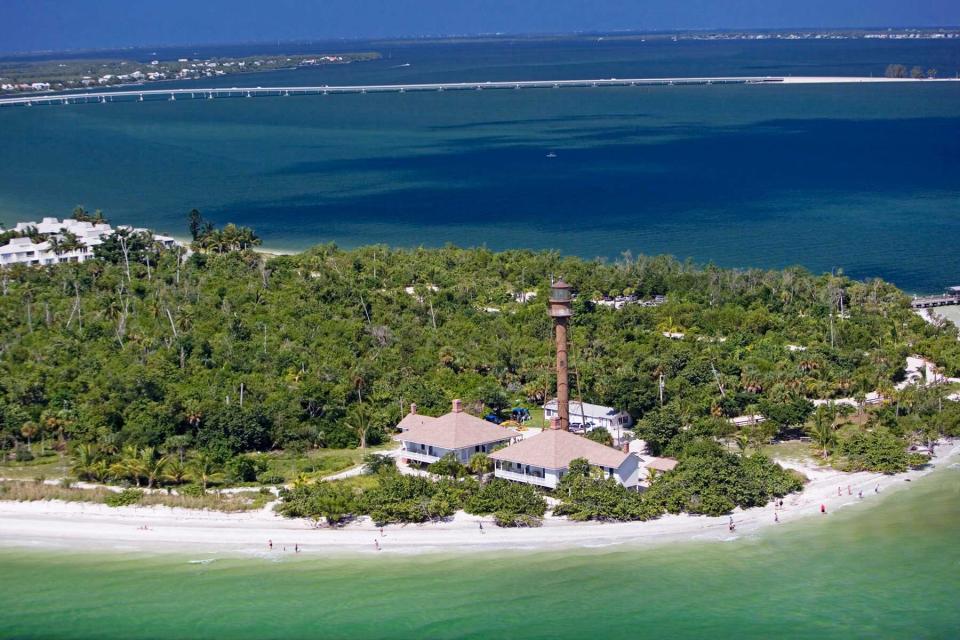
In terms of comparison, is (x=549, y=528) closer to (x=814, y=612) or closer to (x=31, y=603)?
(x=814, y=612)

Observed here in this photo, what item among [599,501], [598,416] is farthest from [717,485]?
[598,416]

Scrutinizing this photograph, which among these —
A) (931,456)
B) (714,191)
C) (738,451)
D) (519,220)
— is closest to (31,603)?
(738,451)

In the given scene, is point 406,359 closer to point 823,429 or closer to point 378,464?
point 378,464

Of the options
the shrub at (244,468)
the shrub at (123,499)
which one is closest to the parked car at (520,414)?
the shrub at (244,468)

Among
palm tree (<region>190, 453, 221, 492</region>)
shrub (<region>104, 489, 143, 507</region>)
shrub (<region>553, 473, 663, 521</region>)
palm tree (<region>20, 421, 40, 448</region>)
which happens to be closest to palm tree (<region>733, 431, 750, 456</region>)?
shrub (<region>553, 473, 663, 521</region>)

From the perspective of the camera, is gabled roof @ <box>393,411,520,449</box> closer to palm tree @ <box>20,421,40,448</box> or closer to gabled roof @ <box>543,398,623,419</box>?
gabled roof @ <box>543,398,623,419</box>

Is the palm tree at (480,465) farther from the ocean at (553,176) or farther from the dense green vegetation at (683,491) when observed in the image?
the ocean at (553,176)
